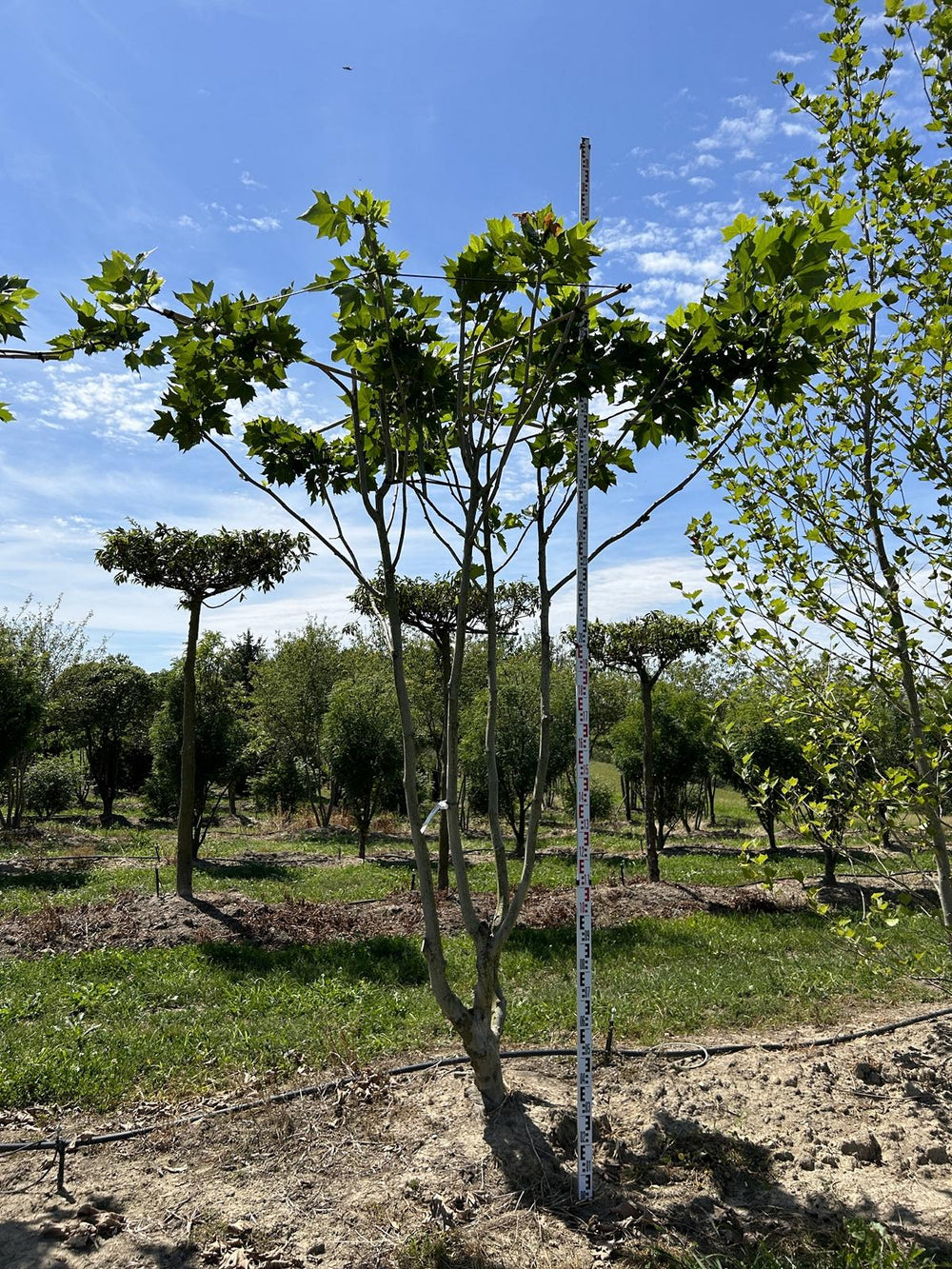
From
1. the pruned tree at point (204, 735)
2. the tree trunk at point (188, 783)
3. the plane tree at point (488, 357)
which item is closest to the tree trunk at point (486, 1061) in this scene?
the plane tree at point (488, 357)

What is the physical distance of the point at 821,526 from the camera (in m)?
4.07

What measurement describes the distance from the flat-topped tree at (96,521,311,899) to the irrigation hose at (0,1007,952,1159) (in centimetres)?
616

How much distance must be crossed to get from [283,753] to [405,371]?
970 inches

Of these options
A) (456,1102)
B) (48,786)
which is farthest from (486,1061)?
(48,786)

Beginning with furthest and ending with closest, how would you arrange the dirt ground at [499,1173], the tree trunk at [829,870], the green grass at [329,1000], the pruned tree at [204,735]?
the pruned tree at [204,735], the tree trunk at [829,870], the green grass at [329,1000], the dirt ground at [499,1173]

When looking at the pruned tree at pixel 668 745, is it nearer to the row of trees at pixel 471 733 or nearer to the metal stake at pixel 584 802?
the row of trees at pixel 471 733

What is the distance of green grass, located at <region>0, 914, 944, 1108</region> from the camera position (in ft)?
15.8

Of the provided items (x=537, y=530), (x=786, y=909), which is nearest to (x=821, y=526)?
(x=537, y=530)

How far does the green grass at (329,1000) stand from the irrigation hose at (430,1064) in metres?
0.36

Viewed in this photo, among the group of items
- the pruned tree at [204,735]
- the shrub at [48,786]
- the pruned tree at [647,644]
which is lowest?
the shrub at [48,786]

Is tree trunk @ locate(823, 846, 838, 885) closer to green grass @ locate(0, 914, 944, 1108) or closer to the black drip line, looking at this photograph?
green grass @ locate(0, 914, 944, 1108)

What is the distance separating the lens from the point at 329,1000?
19.9ft

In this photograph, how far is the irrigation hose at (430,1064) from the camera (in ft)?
12.6

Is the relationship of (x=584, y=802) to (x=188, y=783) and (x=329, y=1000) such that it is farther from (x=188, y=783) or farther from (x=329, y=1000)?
(x=188, y=783)
